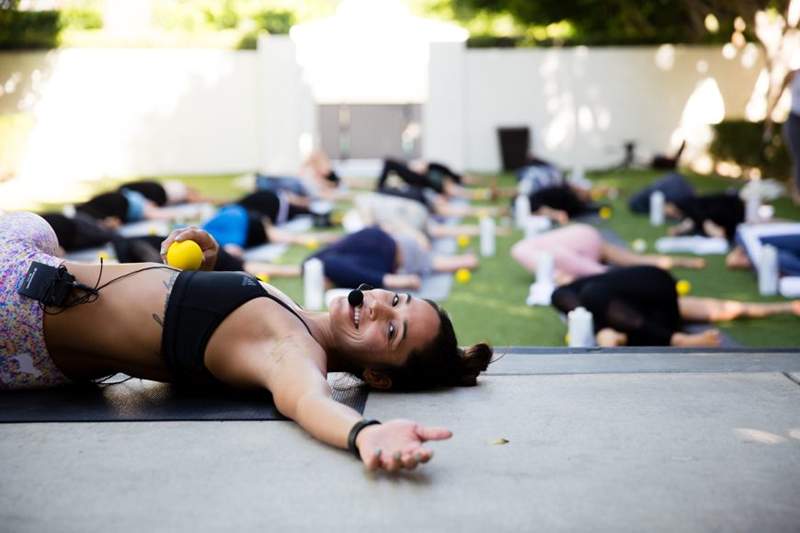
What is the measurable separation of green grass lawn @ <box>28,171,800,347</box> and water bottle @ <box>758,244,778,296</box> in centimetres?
9

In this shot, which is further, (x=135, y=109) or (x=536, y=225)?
(x=135, y=109)

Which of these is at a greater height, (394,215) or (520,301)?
(394,215)

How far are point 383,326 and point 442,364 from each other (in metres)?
0.32

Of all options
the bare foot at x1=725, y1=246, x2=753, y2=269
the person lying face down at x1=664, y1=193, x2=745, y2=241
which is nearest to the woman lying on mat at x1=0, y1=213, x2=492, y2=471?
the bare foot at x1=725, y1=246, x2=753, y2=269

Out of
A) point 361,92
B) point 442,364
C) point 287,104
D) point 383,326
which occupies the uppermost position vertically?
point 361,92

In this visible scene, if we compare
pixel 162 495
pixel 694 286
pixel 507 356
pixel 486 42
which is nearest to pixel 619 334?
pixel 507 356

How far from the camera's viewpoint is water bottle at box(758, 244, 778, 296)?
6.67m

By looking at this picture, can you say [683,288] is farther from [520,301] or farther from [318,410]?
[318,410]

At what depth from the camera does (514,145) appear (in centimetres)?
1917

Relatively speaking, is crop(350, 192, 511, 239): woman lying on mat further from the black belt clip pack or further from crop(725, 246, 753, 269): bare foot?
the black belt clip pack

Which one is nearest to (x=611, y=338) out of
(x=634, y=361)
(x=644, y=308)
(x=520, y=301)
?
(x=644, y=308)

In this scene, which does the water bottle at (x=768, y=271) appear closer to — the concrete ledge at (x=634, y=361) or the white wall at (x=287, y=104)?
the concrete ledge at (x=634, y=361)

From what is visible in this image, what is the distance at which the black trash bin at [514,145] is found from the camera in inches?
755

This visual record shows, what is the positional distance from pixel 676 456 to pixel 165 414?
1.58 metres
